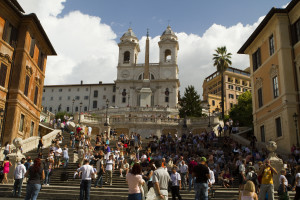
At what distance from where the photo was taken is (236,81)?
103m

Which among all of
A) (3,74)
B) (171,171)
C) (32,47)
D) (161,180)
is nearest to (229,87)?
(32,47)

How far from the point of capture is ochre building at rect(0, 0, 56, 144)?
24.7 m

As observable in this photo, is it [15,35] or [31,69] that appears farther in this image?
[31,69]

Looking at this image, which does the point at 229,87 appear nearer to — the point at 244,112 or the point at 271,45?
the point at 244,112

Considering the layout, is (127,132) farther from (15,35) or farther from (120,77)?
(120,77)

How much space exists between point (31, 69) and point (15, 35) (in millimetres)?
3546

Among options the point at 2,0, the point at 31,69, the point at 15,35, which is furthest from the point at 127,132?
the point at 2,0

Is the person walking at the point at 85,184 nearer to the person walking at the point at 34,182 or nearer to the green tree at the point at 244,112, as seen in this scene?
the person walking at the point at 34,182

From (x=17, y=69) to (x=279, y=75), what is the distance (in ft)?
74.4

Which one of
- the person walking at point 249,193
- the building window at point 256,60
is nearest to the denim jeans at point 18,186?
the person walking at point 249,193

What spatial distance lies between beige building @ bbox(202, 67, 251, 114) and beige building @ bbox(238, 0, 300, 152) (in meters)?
68.7

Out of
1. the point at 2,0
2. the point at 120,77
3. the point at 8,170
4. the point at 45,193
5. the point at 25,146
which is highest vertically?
the point at 120,77

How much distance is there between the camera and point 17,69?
26.1 metres

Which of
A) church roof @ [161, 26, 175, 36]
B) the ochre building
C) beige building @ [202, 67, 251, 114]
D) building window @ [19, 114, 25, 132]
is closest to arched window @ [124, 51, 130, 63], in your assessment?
church roof @ [161, 26, 175, 36]
